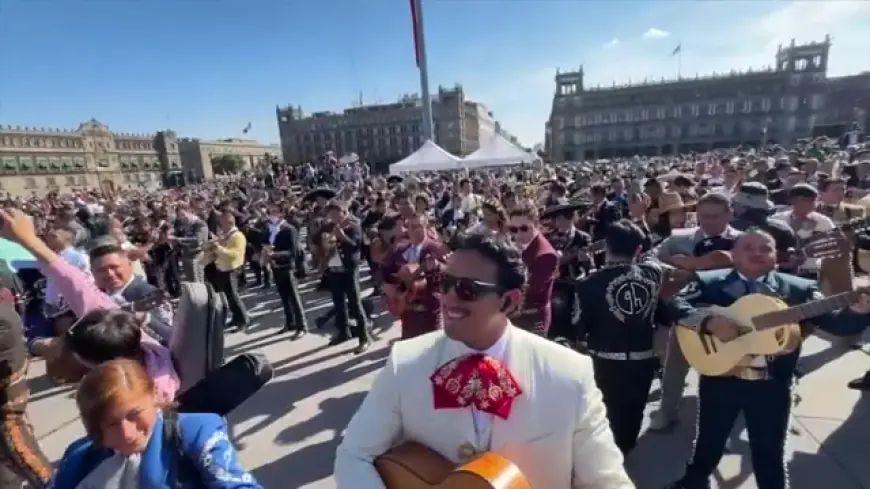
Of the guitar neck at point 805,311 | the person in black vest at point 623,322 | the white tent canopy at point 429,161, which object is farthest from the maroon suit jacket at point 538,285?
the white tent canopy at point 429,161

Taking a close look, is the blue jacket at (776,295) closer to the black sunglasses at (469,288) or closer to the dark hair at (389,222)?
the black sunglasses at (469,288)

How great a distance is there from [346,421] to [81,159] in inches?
5376

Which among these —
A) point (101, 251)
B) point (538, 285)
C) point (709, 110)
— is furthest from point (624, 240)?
point (709, 110)

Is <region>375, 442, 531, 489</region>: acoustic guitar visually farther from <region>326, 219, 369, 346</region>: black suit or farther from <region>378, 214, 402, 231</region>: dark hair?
<region>326, 219, 369, 346</region>: black suit

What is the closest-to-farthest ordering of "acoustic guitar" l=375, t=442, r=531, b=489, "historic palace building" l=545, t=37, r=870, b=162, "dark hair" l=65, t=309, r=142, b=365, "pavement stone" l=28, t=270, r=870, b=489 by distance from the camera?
1. "acoustic guitar" l=375, t=442, r=531, b=489
2. "dark hair" l=65, t=309, r=142, b=365
3. "pavement stone" l=28, t=270, r=870, b=489
4. "historic palace building" l=545, t=37, r=870, b=162

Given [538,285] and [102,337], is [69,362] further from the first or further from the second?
[538,285]

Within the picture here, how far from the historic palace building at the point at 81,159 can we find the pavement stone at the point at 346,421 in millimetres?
87407

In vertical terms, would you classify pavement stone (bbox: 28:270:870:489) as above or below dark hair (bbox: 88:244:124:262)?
below

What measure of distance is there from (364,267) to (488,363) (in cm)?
1017

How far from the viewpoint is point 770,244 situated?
8.55ft

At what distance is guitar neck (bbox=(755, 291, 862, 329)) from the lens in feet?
7.82

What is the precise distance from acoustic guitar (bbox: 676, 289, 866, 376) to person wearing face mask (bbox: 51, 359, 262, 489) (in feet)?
7.99

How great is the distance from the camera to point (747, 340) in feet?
8.32

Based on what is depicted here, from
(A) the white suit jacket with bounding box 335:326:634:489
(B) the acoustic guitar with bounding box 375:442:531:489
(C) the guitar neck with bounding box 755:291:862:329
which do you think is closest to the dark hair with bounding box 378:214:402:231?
(C) the guitar neck with bounding box 755:291:862:329
